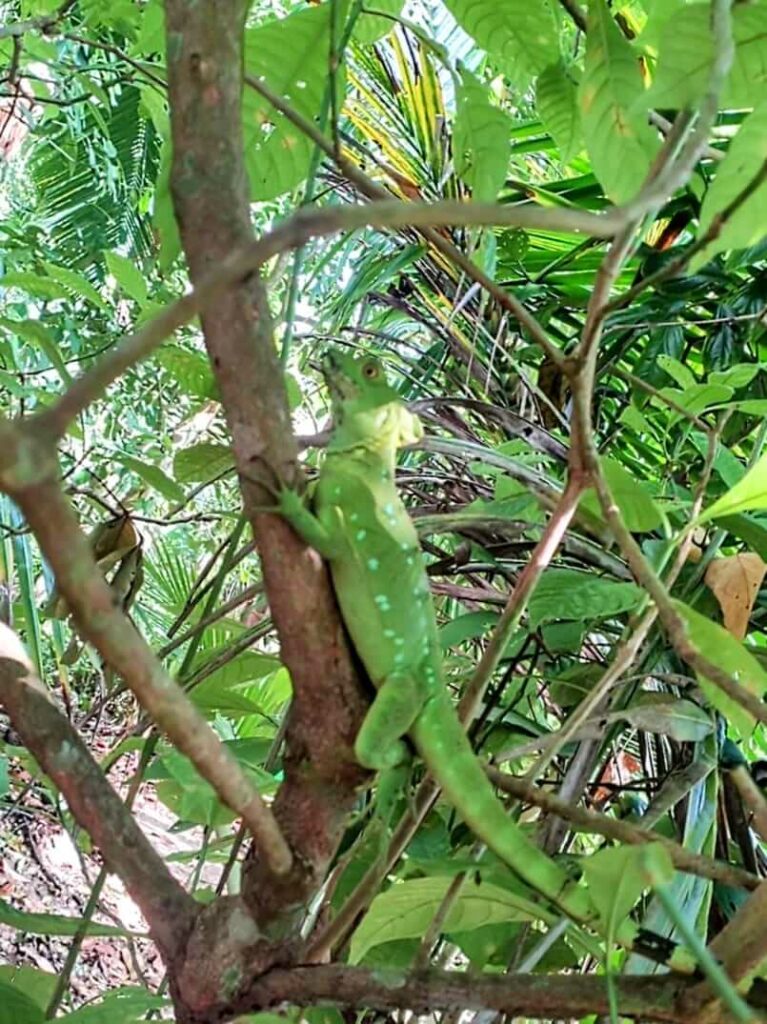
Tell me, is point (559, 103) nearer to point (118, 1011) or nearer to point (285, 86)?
point (285, 86)

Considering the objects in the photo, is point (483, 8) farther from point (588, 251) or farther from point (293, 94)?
point (588, 251)

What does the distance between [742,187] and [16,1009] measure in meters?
0.75

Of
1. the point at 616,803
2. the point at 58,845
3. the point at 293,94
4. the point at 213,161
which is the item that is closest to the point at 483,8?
the point at 293,94

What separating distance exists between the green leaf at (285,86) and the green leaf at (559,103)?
197 millimetres

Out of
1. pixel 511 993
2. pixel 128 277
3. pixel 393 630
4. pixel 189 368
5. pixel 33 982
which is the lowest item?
pixel 511 993

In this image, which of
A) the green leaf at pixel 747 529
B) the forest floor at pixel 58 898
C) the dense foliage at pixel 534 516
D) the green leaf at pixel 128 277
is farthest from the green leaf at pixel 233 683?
the forest floor at pixel 58 898

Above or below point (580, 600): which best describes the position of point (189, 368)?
above

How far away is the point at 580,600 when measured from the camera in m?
0.91

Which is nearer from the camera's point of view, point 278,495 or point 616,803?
point 278,495

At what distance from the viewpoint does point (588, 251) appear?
2.22 meters

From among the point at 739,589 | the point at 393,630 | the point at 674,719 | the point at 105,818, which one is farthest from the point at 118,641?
the point at 739,589

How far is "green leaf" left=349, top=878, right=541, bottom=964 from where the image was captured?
0.69 m

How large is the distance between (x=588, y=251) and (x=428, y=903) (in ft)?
5.85

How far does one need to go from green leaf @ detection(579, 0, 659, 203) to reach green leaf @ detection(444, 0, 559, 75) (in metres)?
0.07
